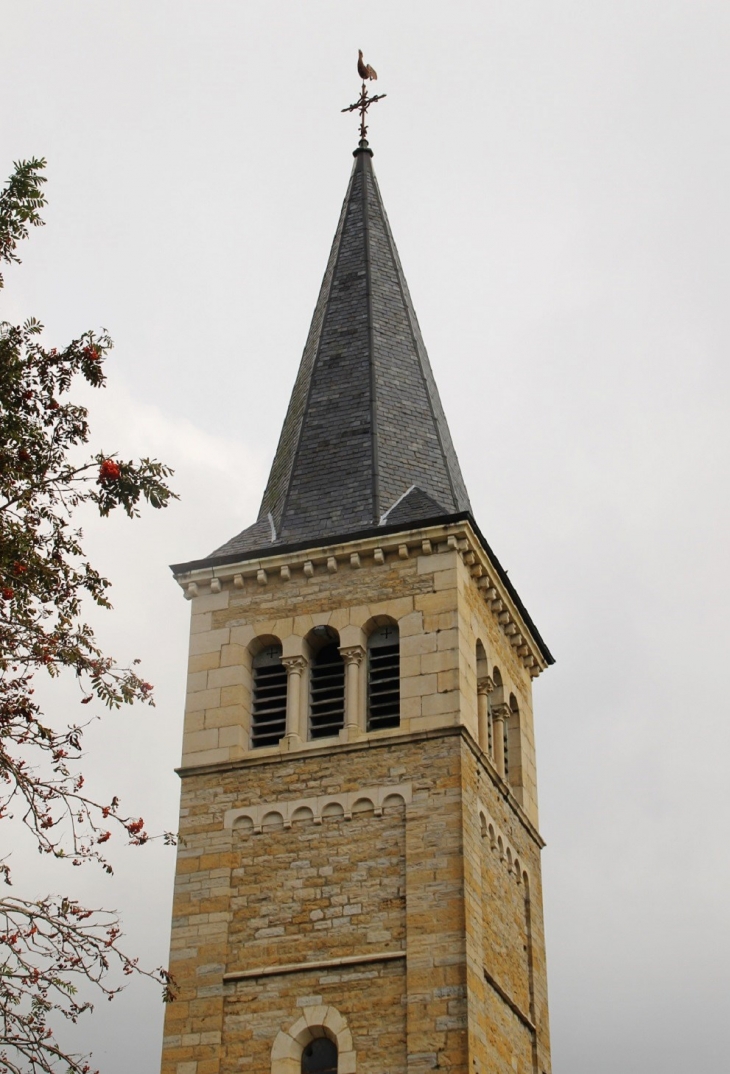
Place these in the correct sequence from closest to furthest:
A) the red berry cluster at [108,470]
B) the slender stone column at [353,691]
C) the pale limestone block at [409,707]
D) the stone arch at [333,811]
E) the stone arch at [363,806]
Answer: the red berry cluster at [108,470], the stone arch at [363,806], the stone arch at [333,811], the pale limestone block at [409,707], the slender stone column at [353,691]

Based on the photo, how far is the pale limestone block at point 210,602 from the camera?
26.8 m

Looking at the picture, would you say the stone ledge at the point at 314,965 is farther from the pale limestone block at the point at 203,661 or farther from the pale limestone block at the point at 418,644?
the pale limestone block at the point at 203,661

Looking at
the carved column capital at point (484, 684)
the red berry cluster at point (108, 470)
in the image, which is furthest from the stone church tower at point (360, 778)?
the red berry cluster at point (108, 470)

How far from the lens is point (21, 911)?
448 inches

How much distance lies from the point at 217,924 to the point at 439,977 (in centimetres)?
330

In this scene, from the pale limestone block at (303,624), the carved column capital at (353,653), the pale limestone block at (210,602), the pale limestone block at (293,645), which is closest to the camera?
the carved column capital at (353,653)

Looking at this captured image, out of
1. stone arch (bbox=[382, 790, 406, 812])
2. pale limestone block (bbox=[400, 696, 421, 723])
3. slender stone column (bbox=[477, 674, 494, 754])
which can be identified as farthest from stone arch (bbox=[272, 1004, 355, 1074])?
slender stone column (bbox=[477, 674, 494, 754])

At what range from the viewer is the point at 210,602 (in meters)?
26.9

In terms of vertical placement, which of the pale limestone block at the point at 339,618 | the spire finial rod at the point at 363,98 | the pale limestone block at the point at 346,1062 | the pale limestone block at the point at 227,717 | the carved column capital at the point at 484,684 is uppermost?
the spire finial rod at the point at 363,98

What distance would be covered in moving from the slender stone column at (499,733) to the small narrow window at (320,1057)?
560cm

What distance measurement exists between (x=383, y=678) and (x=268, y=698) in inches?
69.0

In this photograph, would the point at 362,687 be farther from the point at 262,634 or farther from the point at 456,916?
the point at 456,916

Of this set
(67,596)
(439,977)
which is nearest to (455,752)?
(439,977)

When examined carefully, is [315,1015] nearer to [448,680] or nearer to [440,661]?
[448,680]
